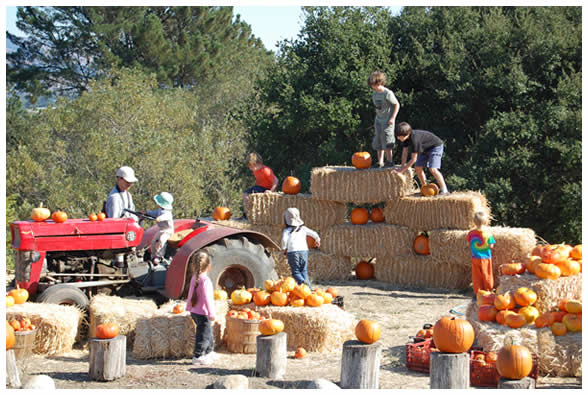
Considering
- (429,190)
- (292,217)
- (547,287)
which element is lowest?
(547,287)

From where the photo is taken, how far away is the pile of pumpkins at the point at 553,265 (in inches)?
293

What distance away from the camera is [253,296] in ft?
24.6

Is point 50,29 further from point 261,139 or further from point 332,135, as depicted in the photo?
point 332,135

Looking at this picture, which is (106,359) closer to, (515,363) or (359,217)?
(515,363)

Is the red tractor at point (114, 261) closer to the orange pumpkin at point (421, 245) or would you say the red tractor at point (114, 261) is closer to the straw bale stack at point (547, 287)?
the straw bale stack at point (547, 287)

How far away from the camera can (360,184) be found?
1177 centimetres

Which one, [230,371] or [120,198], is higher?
[120,198]

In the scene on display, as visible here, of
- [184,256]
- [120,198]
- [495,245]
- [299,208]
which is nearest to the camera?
[184,256]

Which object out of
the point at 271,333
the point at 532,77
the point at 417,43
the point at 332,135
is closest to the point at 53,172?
the point at 332,135

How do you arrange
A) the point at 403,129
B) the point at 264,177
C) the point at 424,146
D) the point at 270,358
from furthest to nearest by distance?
the point at 264,177 < the point at 424,146 < the point at 403,129 < the point at 270,358

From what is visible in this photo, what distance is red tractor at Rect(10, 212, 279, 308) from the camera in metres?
7.82

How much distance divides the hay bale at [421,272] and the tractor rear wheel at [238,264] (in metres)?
3.99

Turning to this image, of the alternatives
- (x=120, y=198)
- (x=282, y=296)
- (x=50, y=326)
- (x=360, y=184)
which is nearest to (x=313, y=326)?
(x=282, y=296)

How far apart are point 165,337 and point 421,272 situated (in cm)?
584
